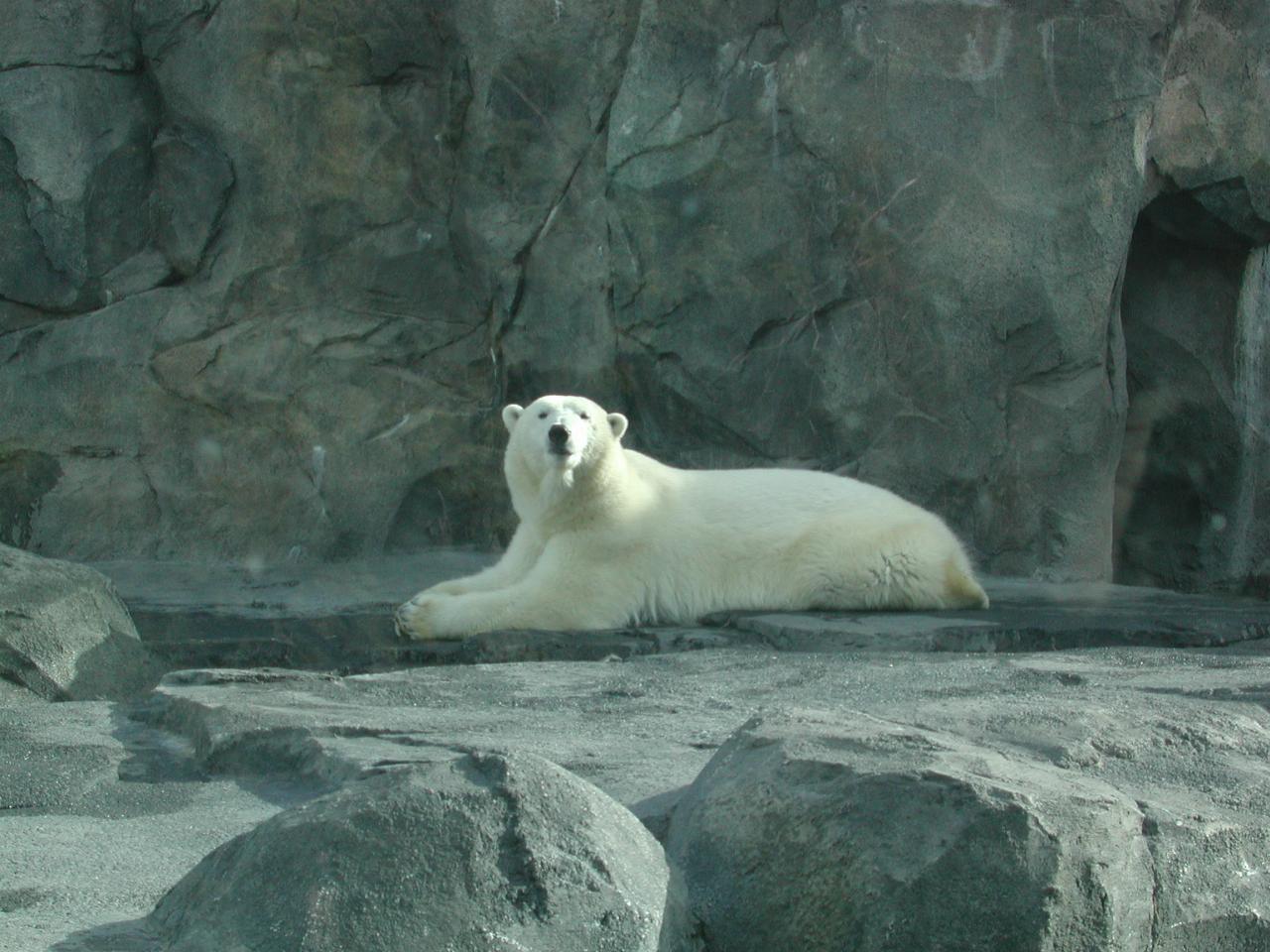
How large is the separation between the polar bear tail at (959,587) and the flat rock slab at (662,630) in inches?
5.5

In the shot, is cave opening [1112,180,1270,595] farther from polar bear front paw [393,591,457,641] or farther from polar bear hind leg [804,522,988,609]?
polar bear front paw [393,591,457,641]

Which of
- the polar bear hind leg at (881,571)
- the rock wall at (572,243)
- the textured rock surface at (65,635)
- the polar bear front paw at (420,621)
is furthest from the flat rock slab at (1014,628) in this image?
the textured rock surface at (65,635)

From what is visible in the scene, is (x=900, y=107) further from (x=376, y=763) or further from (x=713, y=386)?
(x=376, y=763)

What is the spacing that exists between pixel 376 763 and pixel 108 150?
622 cm

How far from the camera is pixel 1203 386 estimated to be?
892 centimetres

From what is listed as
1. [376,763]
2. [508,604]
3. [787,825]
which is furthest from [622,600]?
[787,825]

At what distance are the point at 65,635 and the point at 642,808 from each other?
8.90ft

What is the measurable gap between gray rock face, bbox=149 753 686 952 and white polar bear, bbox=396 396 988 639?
386 centimetres

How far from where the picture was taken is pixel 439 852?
227cm

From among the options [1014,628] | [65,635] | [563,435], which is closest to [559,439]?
[563,435]

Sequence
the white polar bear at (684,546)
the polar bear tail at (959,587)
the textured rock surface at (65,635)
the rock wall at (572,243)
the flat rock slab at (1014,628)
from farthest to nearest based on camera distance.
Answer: the rock wall at (572,243) → the polar bear tail at (959,587) → the white polar bear at (684,546) → the flat rock slab at (1014,628) → the textured rock surface at (65,635)

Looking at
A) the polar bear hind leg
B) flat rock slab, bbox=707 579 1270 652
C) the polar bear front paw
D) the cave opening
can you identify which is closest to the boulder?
flat rock slab, bbox=707 579 1270 652

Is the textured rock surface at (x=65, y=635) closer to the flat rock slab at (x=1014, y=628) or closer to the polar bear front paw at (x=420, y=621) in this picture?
the polar bear front paw at (x=420, y=621)

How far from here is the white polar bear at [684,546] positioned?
6340mm
